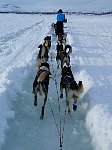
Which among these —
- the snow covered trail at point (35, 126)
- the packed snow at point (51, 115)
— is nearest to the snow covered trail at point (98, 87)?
the packed snow at point (51, 115)

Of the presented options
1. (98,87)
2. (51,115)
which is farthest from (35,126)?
(98,87)

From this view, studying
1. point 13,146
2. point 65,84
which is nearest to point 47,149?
point 13,146

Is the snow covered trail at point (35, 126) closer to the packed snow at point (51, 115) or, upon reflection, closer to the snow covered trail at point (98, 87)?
the packed snow at point (51, 115)

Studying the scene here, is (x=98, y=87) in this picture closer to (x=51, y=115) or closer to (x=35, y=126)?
(x=51, y=115)

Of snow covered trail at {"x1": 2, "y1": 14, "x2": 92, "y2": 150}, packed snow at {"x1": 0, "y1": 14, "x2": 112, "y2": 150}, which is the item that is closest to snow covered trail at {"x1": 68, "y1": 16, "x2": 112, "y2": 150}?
packed snow at {"x1": 0, "y1": 14, "x2": 112, "y2": 150}

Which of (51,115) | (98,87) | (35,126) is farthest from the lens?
→ (98,87)

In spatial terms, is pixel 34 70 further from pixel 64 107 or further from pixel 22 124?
pixel 22 124

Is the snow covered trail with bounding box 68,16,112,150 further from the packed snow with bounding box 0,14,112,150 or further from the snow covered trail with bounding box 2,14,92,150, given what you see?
the snow covered trail with bounding box 2,14,92,150

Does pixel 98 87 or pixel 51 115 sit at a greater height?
pixel 98 87

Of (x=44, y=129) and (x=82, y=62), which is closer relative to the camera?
(x=44, y=129)

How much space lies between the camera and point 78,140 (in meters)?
5.22

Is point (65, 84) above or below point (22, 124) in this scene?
above

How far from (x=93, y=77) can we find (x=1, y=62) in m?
3.34

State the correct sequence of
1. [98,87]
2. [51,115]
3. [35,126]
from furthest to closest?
[98,87] < [51,115] < [35,126]
